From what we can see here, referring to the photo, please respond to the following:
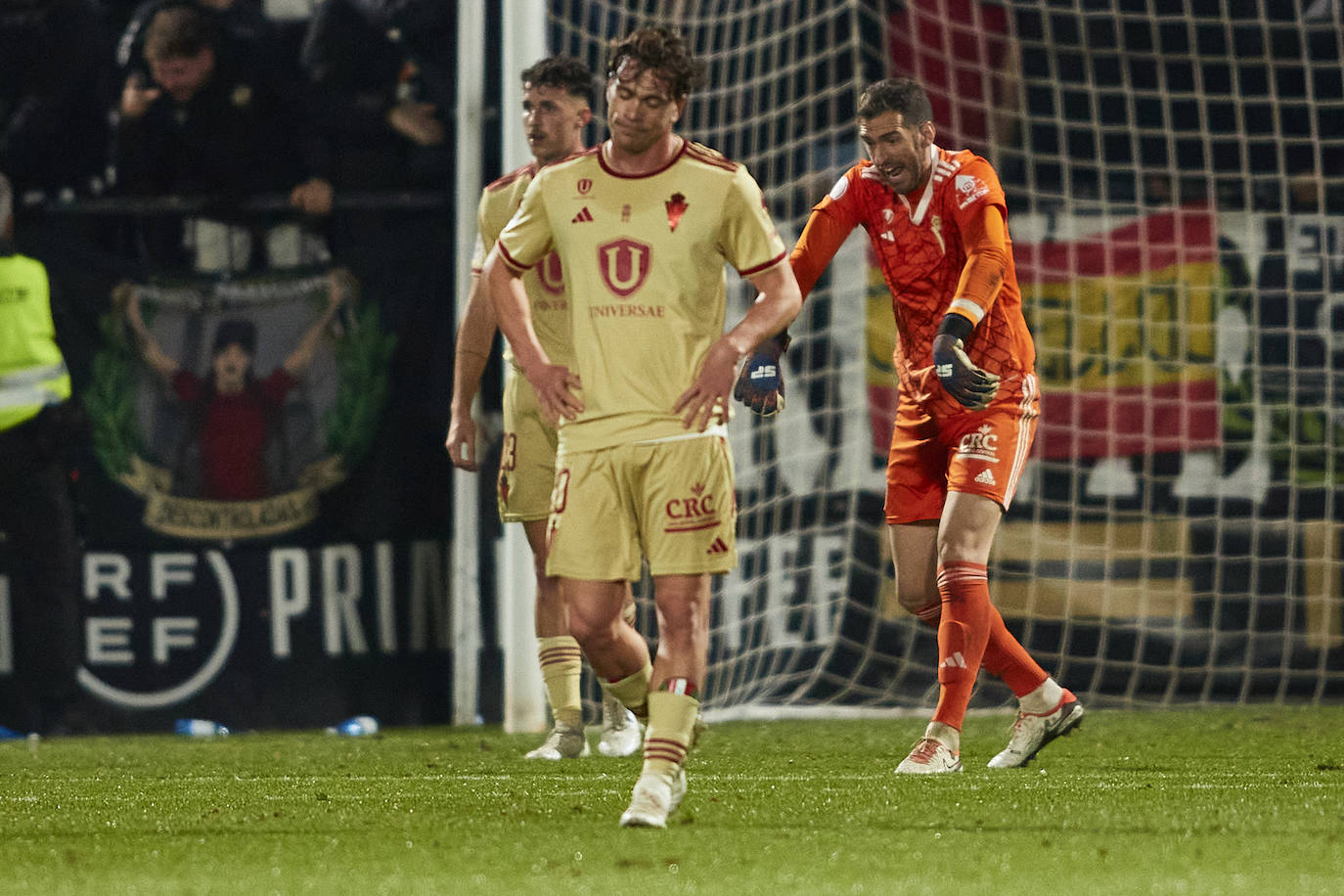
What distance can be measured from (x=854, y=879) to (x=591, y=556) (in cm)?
98

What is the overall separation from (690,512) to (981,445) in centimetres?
140

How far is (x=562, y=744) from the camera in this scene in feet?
17.8

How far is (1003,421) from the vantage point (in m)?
4.83

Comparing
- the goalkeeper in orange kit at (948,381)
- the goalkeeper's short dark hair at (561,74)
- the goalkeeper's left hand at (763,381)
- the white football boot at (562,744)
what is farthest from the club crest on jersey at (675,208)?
the white football boot at (562,744)

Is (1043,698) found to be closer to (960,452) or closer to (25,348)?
(960,452)

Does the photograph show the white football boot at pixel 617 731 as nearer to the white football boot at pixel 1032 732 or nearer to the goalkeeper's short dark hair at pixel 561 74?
the white football boot at pixel 1032 732

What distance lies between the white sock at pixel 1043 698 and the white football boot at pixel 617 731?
1.14 m

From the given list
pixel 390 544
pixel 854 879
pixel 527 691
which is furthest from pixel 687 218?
pixel 390 544

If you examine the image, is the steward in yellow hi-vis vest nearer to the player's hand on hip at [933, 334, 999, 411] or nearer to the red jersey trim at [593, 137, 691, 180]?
the player's hand on hip at [933, 334, 999, 411]

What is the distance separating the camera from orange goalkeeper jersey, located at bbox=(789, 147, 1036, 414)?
4777mm

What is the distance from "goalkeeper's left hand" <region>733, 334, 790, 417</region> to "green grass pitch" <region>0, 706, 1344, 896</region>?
84cm

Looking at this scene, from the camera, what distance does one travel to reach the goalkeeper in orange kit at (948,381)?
15.5ft

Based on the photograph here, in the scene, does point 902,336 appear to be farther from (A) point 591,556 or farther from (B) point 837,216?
(A) point 591,556

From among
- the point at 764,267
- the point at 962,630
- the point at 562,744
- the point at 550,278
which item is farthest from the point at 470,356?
the point at 764,267
